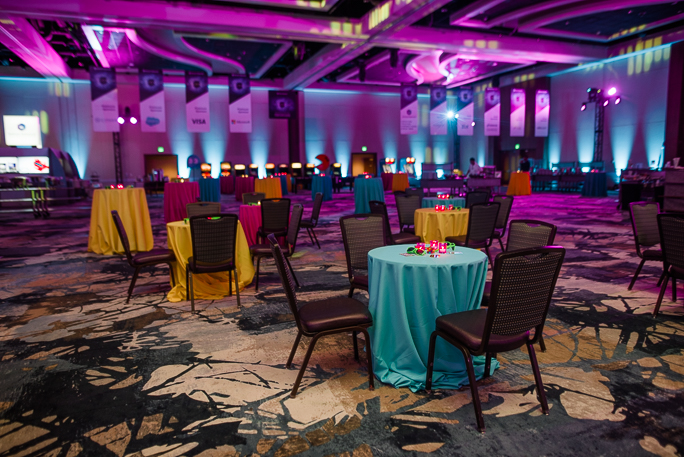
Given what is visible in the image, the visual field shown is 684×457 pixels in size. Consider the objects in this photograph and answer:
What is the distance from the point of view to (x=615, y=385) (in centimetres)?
263

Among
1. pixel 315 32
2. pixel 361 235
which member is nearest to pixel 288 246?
pixel 361 235

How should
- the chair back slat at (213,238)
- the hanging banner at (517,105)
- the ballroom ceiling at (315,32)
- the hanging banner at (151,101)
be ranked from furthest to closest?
the hanging banner at (517,105)
the hanging banner at (151,101)
the ballroom ceiling at (315,32)
the chair back slat at (213,238)

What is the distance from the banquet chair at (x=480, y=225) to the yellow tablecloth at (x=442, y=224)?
0.41m

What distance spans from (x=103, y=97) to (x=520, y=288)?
14286mm

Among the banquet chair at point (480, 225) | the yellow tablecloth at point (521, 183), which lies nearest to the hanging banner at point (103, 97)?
the banquet chair at point (480, 225)

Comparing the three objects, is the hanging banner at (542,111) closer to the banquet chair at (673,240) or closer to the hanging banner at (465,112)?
the hanging banner at (465,112)

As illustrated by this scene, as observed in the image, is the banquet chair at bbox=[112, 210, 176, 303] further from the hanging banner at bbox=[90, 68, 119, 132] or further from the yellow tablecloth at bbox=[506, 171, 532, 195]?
the yellow tablecloth at bbox=[506, 171, 532, 195]

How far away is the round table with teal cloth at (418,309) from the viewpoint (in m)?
2.57

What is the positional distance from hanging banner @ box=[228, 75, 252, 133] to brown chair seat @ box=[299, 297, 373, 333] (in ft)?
41.9

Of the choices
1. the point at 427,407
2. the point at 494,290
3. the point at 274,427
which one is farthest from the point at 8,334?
the point at 494,290

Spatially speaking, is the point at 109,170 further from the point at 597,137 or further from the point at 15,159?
the point at 597,137

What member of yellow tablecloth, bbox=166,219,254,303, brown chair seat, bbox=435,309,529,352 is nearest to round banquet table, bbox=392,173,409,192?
yellow tablecloth, bbox=166,219,254,303

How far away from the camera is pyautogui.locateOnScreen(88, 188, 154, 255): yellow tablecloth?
701 cm

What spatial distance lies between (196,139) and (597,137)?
55.9 feet
